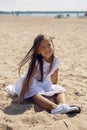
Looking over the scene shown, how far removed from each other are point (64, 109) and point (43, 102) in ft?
0.97

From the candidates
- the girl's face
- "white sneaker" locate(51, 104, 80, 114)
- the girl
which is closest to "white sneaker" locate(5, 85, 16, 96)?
the girl

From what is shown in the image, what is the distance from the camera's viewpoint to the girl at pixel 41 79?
371cm

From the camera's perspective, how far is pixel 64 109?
3.40 m

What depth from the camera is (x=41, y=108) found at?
3.62 metres

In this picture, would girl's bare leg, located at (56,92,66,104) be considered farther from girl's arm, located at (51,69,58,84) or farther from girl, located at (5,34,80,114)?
girl's arm, located at (51,69,58,84)

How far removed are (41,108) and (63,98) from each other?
30cm

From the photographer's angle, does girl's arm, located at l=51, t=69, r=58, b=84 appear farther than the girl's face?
Yes

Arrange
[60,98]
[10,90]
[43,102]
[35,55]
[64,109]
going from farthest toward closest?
1. [10,90]
2. [35,55]
3. [60,98]
4. [43,102]
5. [64,109]

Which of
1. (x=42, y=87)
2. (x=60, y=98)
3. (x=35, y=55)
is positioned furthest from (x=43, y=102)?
(x=35, y=55)

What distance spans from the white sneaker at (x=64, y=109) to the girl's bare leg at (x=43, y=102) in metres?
0.07

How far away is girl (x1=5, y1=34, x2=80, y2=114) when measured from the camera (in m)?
3.71

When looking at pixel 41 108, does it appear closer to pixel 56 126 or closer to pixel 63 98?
pixel 63 98

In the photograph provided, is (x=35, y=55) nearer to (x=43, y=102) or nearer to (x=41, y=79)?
(x=41, y=79)

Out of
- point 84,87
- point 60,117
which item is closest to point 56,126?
point 60,117
